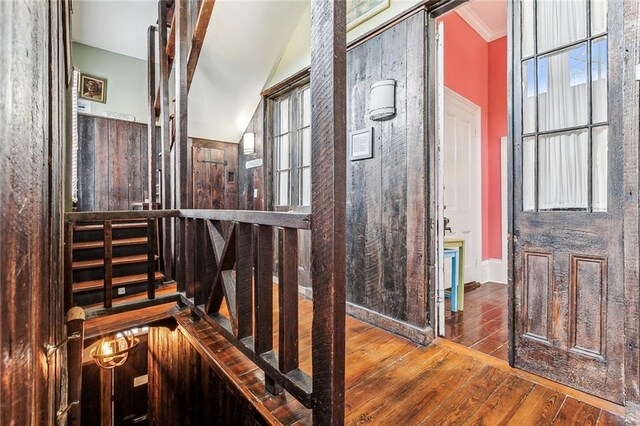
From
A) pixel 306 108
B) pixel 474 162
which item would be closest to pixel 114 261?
pixel 306 108

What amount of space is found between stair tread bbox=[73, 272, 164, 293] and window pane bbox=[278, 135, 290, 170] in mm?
1803

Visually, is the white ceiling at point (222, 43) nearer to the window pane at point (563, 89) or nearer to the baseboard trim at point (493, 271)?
the window pane at point (563, 89)

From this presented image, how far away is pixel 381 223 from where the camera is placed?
229cm

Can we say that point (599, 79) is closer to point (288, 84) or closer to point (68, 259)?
point (288, 84)

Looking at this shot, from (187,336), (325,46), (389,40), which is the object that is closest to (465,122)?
(389,40)

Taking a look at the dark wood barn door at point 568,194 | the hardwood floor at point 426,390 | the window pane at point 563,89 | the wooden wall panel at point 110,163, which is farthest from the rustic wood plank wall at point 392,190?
the wooden wall panel at point 110,163

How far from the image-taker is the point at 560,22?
160 centimetres

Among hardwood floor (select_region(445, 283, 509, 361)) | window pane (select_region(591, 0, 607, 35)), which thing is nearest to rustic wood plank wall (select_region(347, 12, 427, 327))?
hardwood floor (select_region(445, 283, 509, 361))

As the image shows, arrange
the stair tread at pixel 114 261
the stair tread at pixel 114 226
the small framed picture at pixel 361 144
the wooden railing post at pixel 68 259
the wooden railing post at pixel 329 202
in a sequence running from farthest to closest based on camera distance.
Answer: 1. the stair tread at pixel 114 226
2. the stair tread at pixel 114 261
3. the small framed picture at pixel 361 144
4. the wooden railing post at pixel 68 259
5. the wooden railing post at pixel 329 202

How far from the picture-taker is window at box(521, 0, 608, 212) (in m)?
1.49

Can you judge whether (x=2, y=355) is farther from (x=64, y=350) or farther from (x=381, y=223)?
(x=381, y=223)

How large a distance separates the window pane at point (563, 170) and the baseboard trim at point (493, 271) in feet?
8.04

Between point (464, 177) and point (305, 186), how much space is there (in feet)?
6.19

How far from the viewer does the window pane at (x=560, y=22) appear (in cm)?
154
